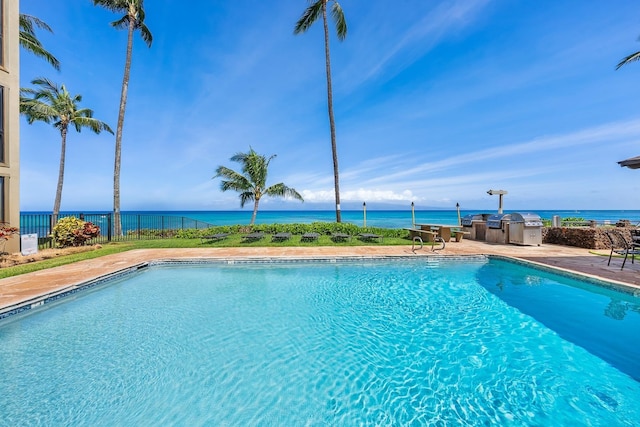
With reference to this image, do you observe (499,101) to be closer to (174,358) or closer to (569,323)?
(569,323)

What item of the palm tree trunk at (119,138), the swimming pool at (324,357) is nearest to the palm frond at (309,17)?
the palm tree trunk at (119,138)

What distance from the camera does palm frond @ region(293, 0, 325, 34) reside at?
1574cm

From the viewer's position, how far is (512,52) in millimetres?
11680

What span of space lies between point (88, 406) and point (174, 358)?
996mm

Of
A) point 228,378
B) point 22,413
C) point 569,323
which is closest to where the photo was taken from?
point 22,413

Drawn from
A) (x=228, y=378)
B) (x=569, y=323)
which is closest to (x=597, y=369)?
(x=569, y=323)

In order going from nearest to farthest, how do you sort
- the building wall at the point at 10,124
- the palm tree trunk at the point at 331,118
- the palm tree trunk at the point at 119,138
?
the building wall at the point at 10,124 → the palm tree trunk at the point at 119,138 → the palm tree trunk at the point at 331,118

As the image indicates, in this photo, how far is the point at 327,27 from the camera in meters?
15.4

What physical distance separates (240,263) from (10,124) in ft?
31.8

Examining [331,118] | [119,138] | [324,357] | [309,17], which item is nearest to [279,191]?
[331,118]

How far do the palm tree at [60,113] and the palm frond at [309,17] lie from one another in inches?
595

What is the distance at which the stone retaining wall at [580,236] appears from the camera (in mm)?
10656

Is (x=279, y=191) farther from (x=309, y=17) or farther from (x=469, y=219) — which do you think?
(x=469, y=219)

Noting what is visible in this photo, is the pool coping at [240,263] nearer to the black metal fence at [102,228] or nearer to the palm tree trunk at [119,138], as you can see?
the black metal fence at [102,228]
